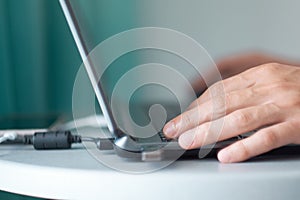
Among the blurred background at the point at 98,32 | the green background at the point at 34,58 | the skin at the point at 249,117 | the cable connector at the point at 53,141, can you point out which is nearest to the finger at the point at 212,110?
the skin at the point at 249,117

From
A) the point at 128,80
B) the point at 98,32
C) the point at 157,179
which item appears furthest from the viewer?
the point at 98,32

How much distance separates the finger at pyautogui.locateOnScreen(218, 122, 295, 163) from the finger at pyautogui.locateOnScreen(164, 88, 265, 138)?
0.07m

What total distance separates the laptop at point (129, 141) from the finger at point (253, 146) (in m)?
Answer: 0.02

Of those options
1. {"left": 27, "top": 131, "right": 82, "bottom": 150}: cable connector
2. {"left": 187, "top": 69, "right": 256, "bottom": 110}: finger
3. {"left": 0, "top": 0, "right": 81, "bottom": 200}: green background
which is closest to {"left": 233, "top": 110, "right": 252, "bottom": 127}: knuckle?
{"left": 187, "top": 69, "right": 256, "bottom": 110}: finger

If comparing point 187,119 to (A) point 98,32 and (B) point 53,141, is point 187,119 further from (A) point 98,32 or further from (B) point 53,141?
(A) point 98,32

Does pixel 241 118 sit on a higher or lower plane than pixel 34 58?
higher

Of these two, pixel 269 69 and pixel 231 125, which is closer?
pixel 231 125

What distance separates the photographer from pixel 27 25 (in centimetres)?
170

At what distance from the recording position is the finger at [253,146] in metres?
0.55

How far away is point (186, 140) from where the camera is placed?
1.84 feet

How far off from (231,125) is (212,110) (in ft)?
0.18

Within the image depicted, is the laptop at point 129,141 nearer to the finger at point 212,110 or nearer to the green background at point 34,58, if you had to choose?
the finger at point 212,110

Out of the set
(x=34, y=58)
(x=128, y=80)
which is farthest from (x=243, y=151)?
(x=34, y=58)

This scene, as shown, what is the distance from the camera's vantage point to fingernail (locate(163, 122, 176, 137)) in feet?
1.98
